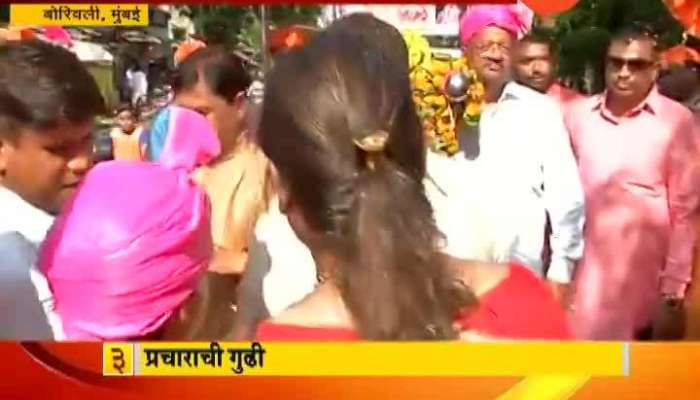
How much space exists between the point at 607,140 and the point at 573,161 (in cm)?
7

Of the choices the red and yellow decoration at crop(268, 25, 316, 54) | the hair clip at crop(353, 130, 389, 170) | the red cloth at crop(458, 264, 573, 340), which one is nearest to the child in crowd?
the red and yellow decoration at crop(268, 25, 316, 54)

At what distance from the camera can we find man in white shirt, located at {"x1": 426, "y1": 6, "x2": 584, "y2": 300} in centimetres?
210

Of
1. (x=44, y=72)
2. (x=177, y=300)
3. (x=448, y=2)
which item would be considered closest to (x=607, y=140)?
(x=448, y=2)

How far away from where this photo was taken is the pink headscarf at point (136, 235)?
2105 mm

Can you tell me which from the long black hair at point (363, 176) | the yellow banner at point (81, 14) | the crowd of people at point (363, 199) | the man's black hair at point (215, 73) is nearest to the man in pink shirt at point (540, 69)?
the crowd of people at point (363, 199)

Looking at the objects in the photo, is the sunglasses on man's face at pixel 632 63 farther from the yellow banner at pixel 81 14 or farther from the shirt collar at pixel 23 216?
the shirt collar at pixel 23 216

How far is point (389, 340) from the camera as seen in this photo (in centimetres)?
212

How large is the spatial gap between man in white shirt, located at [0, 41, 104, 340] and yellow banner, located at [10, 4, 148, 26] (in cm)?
4

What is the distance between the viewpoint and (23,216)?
2.12 meters

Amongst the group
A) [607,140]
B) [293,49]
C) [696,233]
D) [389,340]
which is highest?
[293,49]

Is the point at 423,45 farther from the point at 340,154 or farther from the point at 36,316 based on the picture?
the point at 36,316

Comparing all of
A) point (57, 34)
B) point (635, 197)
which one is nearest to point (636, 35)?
point (635, 197)

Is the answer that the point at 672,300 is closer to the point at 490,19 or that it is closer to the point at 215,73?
the point at 490,19

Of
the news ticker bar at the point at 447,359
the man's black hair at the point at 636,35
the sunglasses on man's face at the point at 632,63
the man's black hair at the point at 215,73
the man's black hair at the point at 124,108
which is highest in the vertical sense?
the man's black hair at the point at 636,35
